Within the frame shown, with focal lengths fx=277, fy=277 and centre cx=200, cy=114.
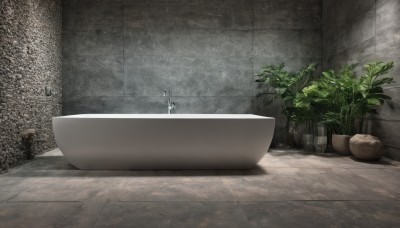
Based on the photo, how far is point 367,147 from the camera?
3102 millimetres

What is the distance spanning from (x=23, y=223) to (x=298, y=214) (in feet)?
5.15

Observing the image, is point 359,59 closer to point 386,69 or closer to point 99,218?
point 386,69

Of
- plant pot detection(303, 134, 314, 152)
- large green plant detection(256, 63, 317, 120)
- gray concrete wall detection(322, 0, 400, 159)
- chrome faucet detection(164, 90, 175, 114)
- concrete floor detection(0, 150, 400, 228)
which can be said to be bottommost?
concrete floor detection(0, 150, 400, 228)

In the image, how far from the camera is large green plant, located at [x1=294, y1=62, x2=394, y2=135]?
313 cm

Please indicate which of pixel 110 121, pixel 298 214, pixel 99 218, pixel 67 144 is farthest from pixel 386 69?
pixel 67 144

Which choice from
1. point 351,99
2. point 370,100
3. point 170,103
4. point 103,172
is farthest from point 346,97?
point 103,172

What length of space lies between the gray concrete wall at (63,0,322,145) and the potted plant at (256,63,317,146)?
11.3 inches

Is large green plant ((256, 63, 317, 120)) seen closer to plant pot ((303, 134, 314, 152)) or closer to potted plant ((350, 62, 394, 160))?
plant pot ((303, 134, 314, 152))

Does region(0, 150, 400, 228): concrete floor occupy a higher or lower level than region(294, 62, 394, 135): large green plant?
lower

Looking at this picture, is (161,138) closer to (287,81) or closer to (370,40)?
(287,81)

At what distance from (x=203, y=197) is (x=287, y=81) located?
257 centimetres

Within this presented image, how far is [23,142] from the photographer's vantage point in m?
3.13

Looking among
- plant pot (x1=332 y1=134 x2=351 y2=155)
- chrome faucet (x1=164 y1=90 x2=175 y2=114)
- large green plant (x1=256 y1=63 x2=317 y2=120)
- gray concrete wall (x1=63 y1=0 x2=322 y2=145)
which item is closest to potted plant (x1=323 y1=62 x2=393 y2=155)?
plant pot (x1=332 y1=134 x2=351 y2=155)

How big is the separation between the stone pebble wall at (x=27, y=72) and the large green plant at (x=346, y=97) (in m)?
3.29
